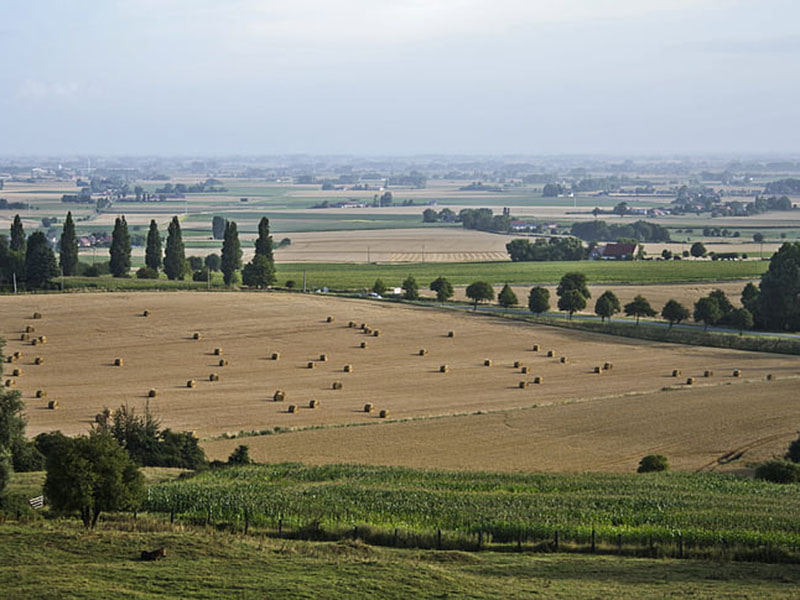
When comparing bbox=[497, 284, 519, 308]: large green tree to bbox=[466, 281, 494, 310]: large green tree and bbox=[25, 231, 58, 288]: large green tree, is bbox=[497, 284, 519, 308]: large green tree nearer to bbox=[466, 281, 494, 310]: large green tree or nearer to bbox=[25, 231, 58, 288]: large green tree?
bbox=[466, 281, 494, 310]: large green tree

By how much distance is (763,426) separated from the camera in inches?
1644

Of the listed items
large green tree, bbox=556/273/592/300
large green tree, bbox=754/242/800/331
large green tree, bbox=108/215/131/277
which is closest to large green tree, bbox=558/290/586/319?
large green tree, bbox=556/273/592/300

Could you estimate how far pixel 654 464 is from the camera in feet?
113

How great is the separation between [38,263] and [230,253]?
618 inches

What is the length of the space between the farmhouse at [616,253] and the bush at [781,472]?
8943 centimetres

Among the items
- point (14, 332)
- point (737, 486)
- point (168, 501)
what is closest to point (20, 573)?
point (168, 501)

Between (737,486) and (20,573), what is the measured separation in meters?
20.5

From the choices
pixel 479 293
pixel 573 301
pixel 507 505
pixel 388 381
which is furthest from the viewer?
pixel 479 293

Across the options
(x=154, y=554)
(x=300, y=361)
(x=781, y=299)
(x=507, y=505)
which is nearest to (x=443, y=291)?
(x=781, y=299)

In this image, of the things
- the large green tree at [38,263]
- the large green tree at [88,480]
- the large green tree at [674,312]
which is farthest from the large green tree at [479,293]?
the large green tree at [88,480]

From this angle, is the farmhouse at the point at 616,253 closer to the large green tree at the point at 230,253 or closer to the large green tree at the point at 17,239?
the large green tree at the point at 230,253

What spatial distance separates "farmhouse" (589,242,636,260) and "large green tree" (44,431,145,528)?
10226 cm

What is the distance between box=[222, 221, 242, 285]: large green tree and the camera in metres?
89.1

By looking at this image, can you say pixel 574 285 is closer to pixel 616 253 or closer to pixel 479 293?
pixel 479 293
